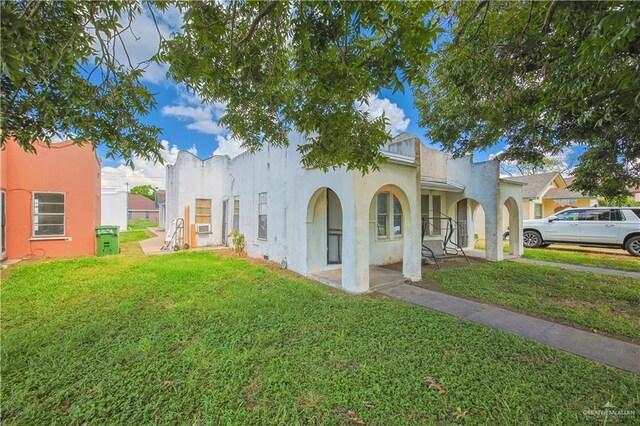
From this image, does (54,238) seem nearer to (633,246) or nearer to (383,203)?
(383,203)

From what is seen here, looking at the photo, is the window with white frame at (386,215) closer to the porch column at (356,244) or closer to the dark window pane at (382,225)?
the dark window pane at (382,225)

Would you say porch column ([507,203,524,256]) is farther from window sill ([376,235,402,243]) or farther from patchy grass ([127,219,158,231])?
patchy grass ([127,219,158,231])

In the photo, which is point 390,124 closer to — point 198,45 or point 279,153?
point 198,45

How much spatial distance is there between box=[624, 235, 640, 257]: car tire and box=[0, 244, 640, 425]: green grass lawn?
12.1 metres

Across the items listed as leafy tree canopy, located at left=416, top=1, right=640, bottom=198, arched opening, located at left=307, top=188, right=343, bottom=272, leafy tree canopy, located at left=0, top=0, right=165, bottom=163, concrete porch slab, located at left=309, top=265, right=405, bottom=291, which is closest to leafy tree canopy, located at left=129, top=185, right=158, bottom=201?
arched opening, located at left=307, top=188, right=343, bottom=272

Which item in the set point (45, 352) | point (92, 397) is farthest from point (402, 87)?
point (45, 352)

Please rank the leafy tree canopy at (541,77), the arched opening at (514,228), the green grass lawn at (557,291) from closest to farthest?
the leafy tree canopy at (541,77) < the green grass lawn at (557,291) < the arched opening at (514,228)

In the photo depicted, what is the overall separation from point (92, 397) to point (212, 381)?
1.12 metres

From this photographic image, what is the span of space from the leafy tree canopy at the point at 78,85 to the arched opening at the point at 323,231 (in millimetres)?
4425

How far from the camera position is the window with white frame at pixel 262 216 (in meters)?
9.69

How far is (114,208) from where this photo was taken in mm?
24406

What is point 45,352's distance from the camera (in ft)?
11.1

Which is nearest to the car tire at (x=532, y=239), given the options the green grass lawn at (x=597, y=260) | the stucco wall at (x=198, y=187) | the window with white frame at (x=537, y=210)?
the green grass lawn at (x=597, y=260)

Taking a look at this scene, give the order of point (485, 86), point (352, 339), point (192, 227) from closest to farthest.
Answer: point (352, 339), point (485, 86), point (192, 227)
